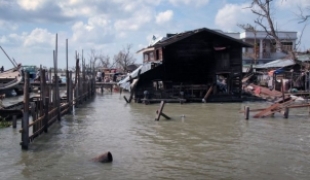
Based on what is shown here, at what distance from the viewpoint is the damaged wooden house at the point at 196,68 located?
32.1 m

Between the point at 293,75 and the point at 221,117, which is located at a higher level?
the point at 293,75

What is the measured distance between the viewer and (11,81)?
3712cm

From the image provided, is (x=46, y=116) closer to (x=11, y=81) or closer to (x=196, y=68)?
(x=196, y=68)

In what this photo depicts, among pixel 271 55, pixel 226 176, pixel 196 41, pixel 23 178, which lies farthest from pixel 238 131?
pixel 271 55

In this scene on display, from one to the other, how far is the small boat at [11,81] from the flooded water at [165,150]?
59.9 ft

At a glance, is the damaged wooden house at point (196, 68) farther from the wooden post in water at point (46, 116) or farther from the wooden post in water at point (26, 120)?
the wooden post in water at point (26, 120)

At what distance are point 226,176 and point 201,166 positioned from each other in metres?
1.06

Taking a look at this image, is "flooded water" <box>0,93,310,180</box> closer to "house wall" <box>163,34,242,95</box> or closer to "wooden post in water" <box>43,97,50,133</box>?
"wooden post in water" <box>43,97,50,133</box>

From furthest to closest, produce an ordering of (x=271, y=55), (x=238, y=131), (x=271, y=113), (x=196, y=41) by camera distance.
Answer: (x=271, y=55) → (x=196, y=41) → (x=271, y=113) → (x=238, y=131)

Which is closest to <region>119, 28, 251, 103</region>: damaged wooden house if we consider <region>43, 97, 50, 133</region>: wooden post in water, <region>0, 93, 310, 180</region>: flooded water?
<region>0, 93, 310, 180</region>: flooded water

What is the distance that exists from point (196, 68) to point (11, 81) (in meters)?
16.5

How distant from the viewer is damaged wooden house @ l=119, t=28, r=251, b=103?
32.1 metres

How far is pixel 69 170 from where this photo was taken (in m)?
9.96

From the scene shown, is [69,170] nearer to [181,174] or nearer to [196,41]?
[181,174]
